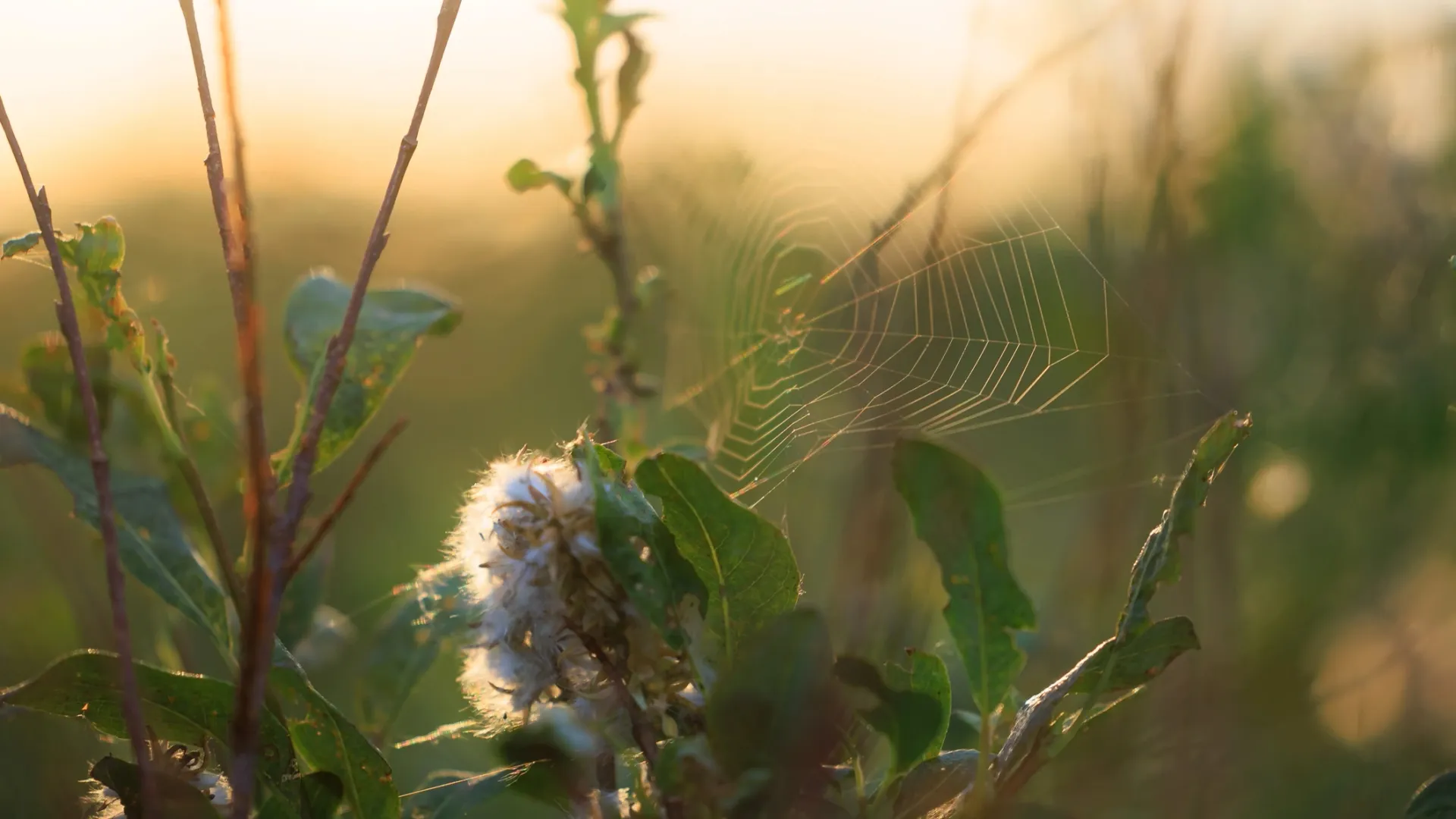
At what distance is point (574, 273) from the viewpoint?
237 centimetres

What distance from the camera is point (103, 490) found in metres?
0.44

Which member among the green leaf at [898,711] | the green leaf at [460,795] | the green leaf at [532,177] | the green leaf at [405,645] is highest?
the green leaf at [532,177]

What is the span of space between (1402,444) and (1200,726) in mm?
598

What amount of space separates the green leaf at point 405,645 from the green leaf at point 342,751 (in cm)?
19

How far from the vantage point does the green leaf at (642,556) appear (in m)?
0.47

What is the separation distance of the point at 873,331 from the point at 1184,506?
670 mm

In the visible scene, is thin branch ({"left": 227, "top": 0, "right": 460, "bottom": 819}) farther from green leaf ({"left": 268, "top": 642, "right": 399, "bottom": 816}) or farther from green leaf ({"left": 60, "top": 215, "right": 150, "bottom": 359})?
green leaf ({"left": 60, "top": 215, "right": 150, "bottom": 359})

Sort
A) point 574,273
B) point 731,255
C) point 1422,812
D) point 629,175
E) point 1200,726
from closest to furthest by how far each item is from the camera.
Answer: point 1422,812, point 1200,726, point 629,175, point 731,255, point 574,273

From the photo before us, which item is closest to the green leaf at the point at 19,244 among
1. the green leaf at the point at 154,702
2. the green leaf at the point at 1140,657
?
the green leaf at the point at 154,702

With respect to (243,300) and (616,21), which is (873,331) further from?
(243,300)

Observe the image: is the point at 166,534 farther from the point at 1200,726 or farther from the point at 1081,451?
the point at 1081,451

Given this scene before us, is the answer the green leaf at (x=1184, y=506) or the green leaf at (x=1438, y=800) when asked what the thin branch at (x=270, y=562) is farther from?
the green leaf at (x=1438, y=800)

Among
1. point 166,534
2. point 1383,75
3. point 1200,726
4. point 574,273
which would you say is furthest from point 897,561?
point 574,273

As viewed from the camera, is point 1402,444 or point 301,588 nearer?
point 301,588
